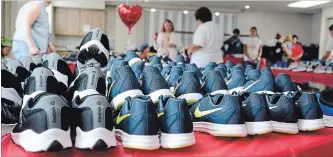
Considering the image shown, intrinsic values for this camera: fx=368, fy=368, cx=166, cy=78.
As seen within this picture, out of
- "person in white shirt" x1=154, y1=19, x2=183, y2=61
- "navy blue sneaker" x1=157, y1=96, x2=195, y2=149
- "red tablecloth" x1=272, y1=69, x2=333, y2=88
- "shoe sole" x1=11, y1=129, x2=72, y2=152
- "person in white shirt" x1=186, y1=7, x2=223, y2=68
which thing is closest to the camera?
"shoe sole" x1=11, y1=129, x2=72, y2=152

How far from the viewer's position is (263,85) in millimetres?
1241

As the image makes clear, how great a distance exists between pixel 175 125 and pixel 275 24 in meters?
12.5

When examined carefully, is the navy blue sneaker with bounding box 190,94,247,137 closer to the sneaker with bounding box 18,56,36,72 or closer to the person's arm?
the sneaker with bounding box 18,56,36,72

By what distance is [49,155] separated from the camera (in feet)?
2.38

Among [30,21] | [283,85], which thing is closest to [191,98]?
[283,85]

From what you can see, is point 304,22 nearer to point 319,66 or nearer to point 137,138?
point 319,66

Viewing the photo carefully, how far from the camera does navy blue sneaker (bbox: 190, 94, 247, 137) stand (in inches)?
35.8

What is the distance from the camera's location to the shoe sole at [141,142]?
78cm

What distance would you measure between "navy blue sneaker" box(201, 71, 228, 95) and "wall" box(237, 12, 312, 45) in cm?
1114

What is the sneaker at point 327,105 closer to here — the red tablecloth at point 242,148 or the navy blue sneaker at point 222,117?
the red tablecloth at point 242,148

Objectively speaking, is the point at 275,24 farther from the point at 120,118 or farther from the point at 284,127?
the point at 120,118

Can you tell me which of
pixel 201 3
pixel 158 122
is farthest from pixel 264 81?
pixel 201 3

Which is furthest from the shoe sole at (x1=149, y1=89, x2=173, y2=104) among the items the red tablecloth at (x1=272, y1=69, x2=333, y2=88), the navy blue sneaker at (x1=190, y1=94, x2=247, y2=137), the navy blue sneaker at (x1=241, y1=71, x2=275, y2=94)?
the red tablecloth at (x1=272, y1=69, x2=333, y2=88)

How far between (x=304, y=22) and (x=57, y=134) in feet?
43.4
